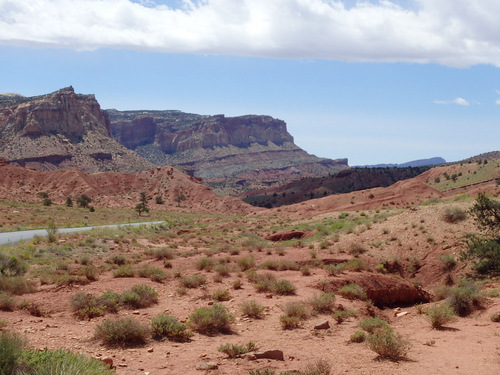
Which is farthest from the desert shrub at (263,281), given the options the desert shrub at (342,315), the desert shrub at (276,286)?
the desert shrub at (342,315)

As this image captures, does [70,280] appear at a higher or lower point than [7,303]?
lower

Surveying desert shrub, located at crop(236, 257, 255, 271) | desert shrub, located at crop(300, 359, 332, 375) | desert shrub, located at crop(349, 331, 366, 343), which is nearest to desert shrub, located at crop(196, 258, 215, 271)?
desert shrub, located at crop(236, 257, 255, 271)

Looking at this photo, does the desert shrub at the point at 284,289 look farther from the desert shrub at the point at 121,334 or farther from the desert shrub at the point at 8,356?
the desert shrub at the point at 8,356

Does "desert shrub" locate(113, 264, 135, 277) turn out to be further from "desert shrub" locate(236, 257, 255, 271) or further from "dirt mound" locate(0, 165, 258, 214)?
"dirt mound" locate(0, 165, 258, 214)

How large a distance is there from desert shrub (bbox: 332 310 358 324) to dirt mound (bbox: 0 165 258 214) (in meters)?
68.8

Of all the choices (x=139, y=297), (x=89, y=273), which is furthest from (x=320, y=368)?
(x=89, y=273)

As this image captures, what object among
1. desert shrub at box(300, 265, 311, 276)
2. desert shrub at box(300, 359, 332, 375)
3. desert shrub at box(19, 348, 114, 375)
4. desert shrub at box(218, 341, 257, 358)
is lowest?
desert shrub at box(300, 265, 311, 276)

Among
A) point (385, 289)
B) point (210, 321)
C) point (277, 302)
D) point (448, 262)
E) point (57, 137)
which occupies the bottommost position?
point (385, 289)

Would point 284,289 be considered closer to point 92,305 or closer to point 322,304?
point 322,304

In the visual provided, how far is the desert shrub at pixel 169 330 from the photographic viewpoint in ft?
34.4

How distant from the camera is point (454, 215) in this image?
73.9 feet

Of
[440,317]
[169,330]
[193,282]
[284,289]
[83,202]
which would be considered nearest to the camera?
[169,330]

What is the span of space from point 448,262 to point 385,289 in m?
3.60

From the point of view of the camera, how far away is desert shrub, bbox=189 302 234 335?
1113 cm
